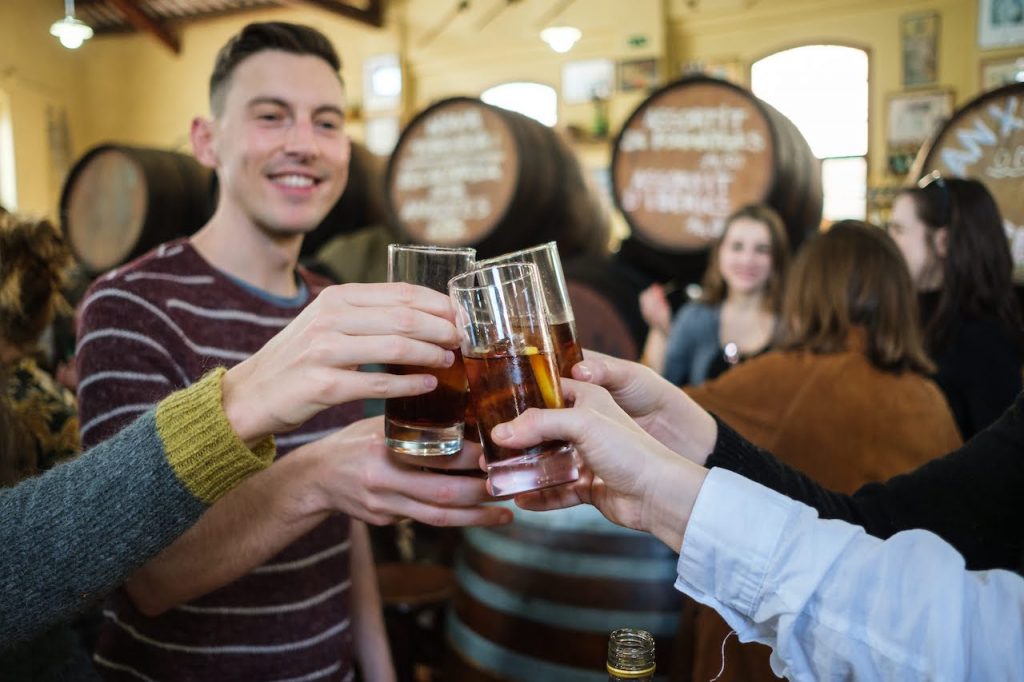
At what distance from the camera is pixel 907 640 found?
29.1 inches

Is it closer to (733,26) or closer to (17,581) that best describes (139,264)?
(17,581)

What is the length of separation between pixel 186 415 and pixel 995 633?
77cm

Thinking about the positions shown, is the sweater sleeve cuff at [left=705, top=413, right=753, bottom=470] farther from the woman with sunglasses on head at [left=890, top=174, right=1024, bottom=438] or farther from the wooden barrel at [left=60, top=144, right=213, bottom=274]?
the wooden barrel at [left=60, top=144, right=213, bottom=274]

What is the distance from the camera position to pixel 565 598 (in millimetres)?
1684

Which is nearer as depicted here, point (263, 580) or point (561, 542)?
point (263, 580)

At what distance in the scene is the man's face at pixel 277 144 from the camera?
4.85ft

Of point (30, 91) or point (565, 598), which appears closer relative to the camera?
point (565, 598)

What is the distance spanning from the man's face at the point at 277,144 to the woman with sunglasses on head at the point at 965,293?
1680mm

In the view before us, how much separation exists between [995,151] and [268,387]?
2.53 meters

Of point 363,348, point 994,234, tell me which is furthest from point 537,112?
point 363,348

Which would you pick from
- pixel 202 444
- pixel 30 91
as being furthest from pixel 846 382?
pixel 30 91

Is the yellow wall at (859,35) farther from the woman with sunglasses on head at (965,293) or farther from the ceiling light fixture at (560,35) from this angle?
the woman with sunglasses on head at (965,293)

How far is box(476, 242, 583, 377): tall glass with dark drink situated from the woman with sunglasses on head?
1.55 metres

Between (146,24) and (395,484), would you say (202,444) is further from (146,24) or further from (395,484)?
(146,24)
